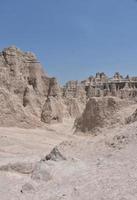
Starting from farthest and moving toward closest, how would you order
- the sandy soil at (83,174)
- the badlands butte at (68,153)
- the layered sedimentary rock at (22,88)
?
the layered sedimentary rock at (22,88)
the badlands butte at (68,153)
the sandy soil at (83,174)

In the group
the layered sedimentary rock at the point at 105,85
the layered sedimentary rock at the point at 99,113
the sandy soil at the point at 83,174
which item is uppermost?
the layered sedimentary rock at the point at 105,85

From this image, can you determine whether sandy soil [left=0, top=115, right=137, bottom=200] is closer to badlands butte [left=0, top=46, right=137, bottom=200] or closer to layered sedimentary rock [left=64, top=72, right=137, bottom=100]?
badlands butte [left=0, top=46, right=137, bottom=200]

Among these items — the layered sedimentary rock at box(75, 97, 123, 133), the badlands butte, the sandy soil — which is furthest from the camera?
the layered sedimentary rock at box(75, 97, 123, 133)

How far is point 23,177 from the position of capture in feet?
26.7

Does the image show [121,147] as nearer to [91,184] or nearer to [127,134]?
[127,134]

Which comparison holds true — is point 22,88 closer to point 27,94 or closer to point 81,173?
point 27,94

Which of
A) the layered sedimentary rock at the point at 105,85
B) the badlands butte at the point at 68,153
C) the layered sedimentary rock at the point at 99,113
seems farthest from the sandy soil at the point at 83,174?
the layered sedimentary rock at the point at 105,85

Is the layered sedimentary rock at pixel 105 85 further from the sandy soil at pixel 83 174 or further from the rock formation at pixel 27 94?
the sandy soil at pixel 83 174

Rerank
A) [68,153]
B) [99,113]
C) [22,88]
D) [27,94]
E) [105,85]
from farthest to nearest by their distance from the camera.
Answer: [105,85], [27,94], [22,88], [99,113], [68,153]

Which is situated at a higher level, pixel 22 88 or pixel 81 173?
pixel 22 88

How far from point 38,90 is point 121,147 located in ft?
83.6

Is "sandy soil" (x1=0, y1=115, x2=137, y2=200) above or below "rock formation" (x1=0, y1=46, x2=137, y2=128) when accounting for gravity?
below

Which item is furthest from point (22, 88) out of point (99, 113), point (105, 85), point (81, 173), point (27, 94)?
point (105, 85)

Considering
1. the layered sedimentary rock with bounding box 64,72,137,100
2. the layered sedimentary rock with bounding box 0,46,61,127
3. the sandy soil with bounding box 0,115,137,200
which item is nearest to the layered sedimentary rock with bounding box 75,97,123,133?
the layered sedimentary rock with bounding box 0,46,61,127
